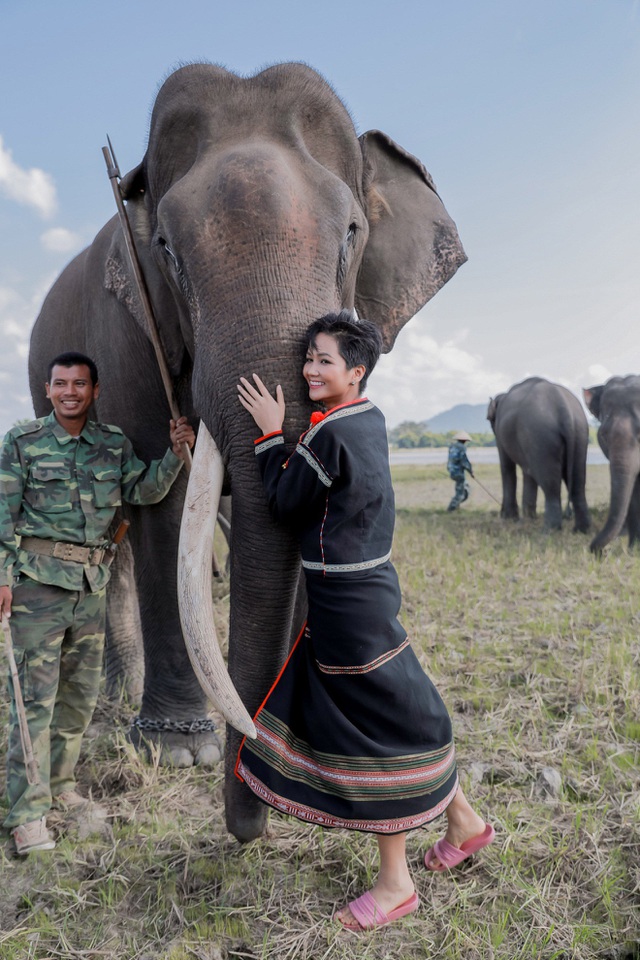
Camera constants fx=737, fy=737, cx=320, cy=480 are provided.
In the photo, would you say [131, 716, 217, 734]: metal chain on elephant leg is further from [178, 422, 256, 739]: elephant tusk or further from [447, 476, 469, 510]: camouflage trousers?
[447, 476, 469, 510]: camouflage trousers

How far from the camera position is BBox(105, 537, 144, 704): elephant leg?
15.3 feet

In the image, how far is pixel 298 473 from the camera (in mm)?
2086

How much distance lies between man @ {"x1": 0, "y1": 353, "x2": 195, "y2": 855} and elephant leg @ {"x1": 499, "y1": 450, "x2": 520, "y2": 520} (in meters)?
10.8

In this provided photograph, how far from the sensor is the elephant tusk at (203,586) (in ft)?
6.91

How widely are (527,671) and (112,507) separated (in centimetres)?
268

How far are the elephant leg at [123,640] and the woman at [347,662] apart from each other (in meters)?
2.46

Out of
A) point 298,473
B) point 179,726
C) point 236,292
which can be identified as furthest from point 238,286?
point 179,726

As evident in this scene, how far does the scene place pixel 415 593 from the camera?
20.9ft

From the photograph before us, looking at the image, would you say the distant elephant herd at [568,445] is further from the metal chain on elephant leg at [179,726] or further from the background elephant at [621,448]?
the metal chain on elephant leg at [179,726]

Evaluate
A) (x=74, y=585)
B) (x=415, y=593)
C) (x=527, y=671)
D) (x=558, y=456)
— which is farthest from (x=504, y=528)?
(x=74, y=585)

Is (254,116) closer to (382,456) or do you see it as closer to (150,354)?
(150,354)

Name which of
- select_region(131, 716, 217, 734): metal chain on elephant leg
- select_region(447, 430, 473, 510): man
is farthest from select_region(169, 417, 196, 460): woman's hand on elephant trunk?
select_region(447, 430, 473, 510): man

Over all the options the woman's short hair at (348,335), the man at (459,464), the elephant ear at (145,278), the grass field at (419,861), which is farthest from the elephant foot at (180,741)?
the man at (459,464)

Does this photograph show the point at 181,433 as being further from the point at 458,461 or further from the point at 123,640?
the point at 458,461
